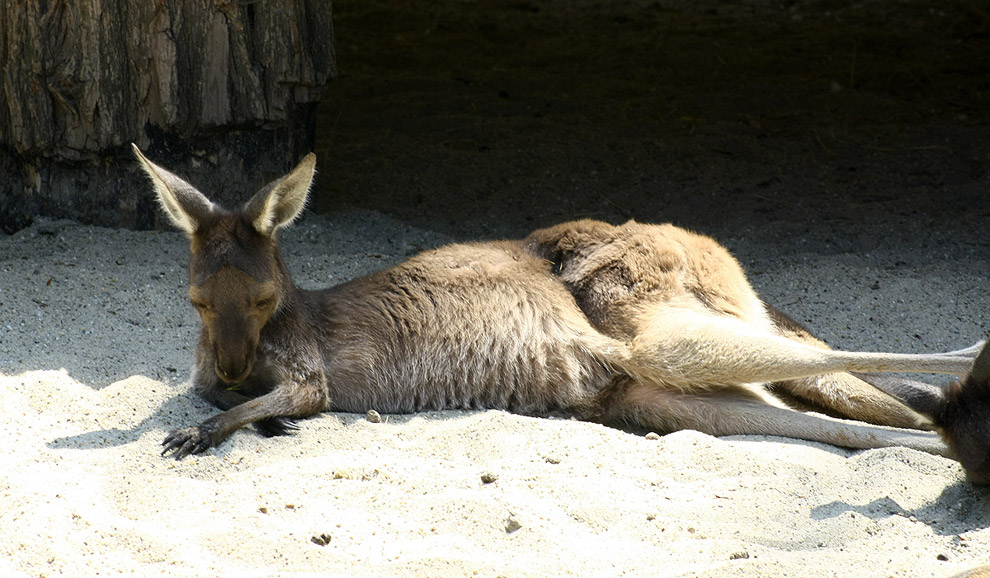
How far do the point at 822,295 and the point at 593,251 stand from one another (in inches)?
73.4

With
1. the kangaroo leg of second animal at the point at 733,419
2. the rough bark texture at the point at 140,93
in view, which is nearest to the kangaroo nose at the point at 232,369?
the kangaroo leg of second animal at the point at 733,419

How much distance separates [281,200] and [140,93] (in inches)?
79.8

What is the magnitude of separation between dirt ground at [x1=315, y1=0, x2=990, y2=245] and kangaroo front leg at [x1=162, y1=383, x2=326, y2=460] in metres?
2.79

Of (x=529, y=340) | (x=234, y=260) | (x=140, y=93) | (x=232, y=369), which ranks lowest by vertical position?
(x=529, y=340)

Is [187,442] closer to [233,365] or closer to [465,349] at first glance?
[233,365]

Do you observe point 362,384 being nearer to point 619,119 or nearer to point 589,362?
point 589,362

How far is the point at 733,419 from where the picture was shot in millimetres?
4867

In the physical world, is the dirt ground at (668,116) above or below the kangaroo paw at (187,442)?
above

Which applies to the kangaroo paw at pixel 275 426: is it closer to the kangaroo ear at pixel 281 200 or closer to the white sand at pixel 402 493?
the white sand at pixel 402 493

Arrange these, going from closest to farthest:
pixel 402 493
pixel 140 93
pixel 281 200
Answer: pixel 402 493, pixel 281 200, pixel 140 93

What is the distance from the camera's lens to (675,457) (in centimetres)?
430

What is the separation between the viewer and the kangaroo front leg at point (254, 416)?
4.22m

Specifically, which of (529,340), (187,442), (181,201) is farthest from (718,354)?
(181,201)

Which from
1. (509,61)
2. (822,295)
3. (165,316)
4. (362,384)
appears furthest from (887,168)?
(165,316)
